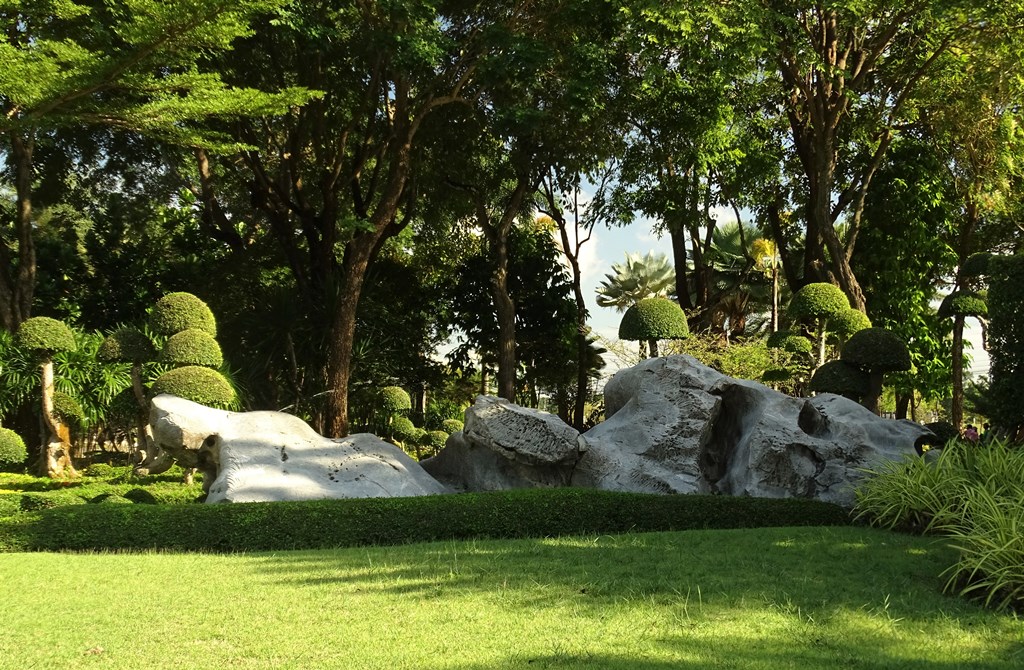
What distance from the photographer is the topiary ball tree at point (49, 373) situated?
13297mm

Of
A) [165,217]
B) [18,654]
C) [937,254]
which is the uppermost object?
[165,217]

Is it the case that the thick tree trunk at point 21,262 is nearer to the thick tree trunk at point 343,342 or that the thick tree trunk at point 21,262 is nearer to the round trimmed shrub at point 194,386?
the thick tree trunk at point 343,342

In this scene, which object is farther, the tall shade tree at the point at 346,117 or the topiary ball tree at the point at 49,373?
the topiary ball tree at the point at 49,373

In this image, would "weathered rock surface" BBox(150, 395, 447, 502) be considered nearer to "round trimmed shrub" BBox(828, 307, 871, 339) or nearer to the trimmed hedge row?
the trimmed hedge row

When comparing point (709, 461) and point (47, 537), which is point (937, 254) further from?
point (47, 537)

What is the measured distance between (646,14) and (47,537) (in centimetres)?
1085

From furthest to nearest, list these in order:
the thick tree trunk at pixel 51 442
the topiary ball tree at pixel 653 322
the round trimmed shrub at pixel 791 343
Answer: the round trimmed shrub at pixel 791 343 < the thick tree trunk at pixel 51 442 < the topiary ball tree at pixel 653 322

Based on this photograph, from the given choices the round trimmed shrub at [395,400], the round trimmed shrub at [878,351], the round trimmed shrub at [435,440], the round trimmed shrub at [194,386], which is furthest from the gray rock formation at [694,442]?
the round trimmed shrub at [435,440]

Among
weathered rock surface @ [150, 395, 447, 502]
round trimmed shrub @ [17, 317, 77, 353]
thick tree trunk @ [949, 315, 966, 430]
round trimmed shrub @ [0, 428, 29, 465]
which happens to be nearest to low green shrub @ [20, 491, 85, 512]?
weathered rock surface @ [150, 395, 447, 502]

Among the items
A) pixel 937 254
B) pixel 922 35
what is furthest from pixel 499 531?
pixel 937 254

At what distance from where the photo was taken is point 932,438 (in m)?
10.3

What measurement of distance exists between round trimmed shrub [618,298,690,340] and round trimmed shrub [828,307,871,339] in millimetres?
2800

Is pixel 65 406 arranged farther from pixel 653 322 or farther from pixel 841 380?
pixel 841 380

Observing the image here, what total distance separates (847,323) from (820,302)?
68 centimetres
